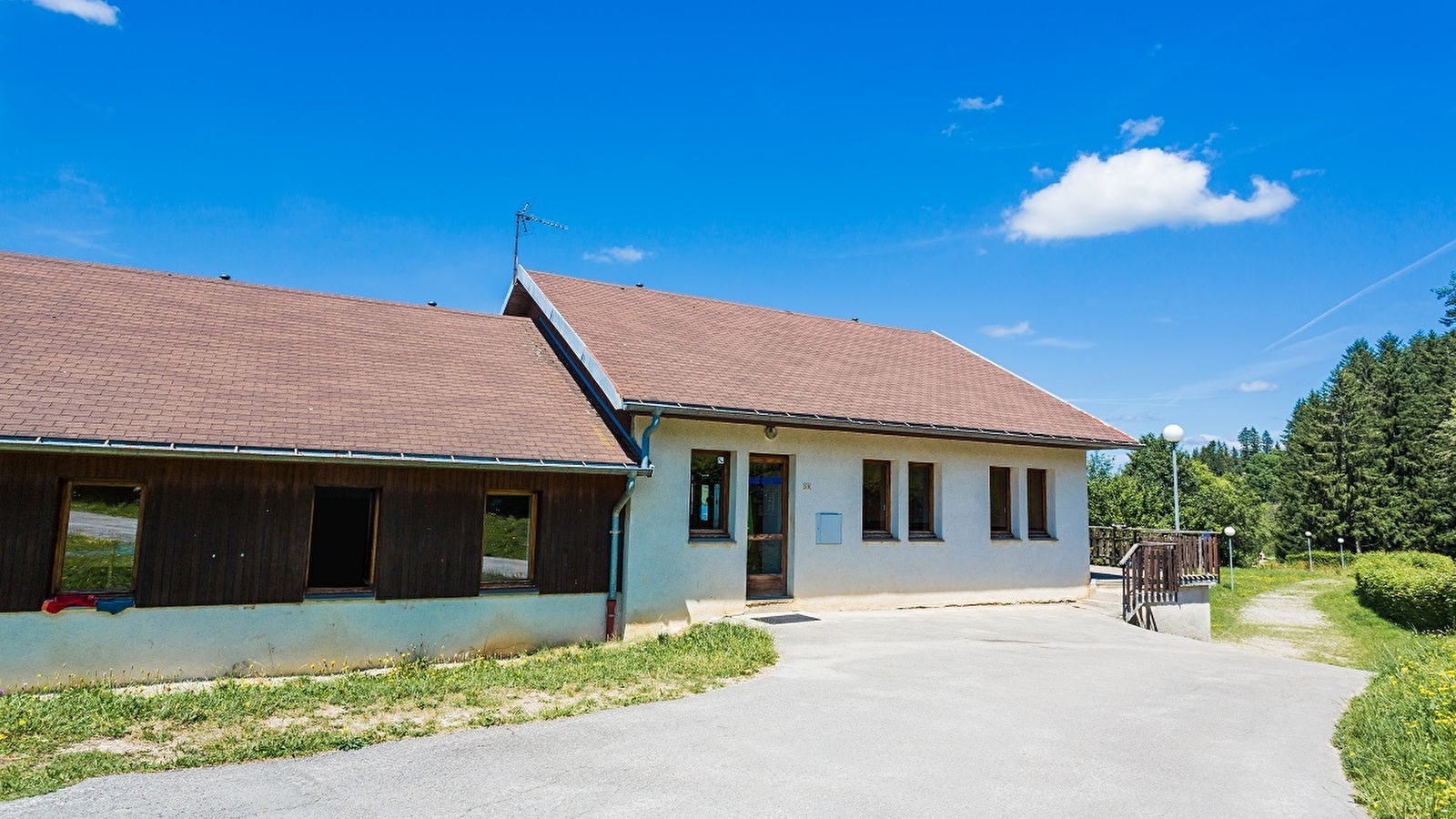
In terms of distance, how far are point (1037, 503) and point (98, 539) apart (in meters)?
14.9

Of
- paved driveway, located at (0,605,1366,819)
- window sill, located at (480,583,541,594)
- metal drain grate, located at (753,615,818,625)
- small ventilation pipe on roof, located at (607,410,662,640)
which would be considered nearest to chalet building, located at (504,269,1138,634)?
small ventilation pipe on roof, located at (607,410,662,640)

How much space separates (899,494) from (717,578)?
152 inches

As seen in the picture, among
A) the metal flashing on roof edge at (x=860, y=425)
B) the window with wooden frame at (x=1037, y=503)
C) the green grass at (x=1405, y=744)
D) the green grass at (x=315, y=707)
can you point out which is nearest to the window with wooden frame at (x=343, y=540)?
the green grass at (x=315, y=707)

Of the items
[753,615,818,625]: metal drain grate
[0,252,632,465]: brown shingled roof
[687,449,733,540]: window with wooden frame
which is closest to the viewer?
[0,252,632,465]: brown shingled roof

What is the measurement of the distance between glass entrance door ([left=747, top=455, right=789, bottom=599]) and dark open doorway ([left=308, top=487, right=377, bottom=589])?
18.2ft

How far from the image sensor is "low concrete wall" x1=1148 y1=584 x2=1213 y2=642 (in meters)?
15.5

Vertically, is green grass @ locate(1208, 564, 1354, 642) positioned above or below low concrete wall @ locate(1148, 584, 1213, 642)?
below

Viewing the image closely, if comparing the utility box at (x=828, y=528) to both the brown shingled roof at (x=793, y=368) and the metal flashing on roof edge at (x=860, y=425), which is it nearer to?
the metal flashing on roof edge at (x=860, y=425)

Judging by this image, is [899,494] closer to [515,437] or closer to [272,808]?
[515,437]

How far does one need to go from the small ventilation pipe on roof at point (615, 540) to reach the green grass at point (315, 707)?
1220 mm

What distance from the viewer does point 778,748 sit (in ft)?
20.9

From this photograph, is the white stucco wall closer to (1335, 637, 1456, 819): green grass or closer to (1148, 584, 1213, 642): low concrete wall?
(1148, 584, 1213, 642): low concrete wall

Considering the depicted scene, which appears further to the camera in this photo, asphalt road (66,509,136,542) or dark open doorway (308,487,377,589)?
dark open doorway (308,487,377,589)

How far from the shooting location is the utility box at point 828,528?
13414mm
